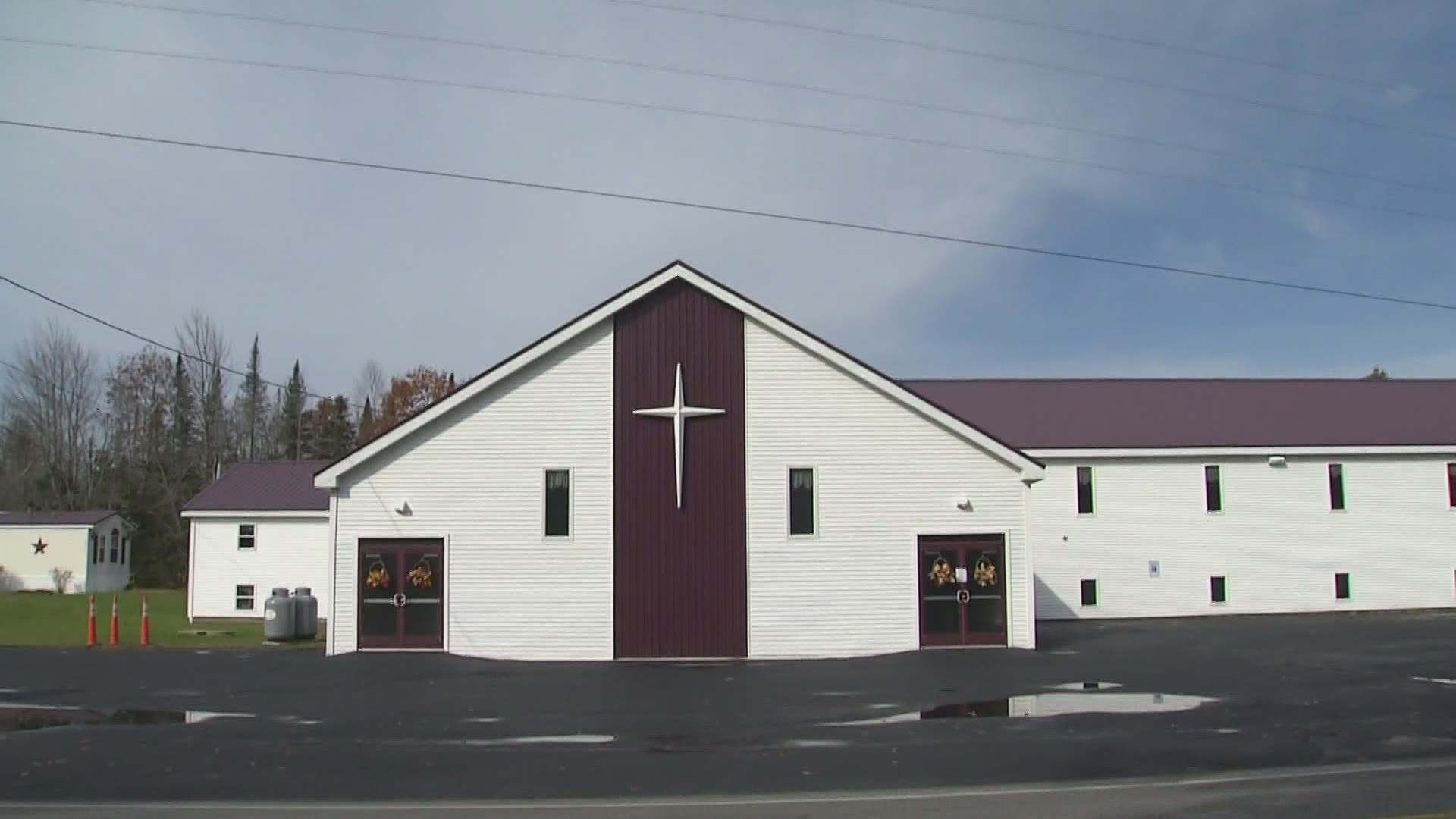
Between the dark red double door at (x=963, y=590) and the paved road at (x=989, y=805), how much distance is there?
535 inches

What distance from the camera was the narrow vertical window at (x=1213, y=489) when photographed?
113ft

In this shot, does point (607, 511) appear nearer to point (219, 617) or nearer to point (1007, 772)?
point (1007, 772)

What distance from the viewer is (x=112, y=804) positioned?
10250 mm

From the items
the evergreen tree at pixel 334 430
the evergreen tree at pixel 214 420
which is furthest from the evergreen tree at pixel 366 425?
the evergreen tree at pixel 214 420

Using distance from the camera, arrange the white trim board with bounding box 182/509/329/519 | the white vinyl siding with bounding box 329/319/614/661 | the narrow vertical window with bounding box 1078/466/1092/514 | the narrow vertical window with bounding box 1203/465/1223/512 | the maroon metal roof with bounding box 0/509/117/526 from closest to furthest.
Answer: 1. the white vinyl siding with bounding box 329/319/614/661
2. the narrow vertical window with bounding box 1078/466/1092/514
3. the narrow vertical window with bounding box 1203/465/1223/512
4. the white trim board with bounding box 182/509/329/519
5. the maroon metal roof with bounding box 0/509/117/526

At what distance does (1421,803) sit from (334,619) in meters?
19.8

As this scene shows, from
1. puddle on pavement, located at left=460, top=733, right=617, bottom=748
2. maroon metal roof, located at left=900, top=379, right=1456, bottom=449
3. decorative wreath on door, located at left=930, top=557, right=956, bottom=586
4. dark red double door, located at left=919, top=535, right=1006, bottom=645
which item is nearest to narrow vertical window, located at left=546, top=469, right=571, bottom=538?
dark red double door, located at left=919, top=535, right=1006, bottom=645

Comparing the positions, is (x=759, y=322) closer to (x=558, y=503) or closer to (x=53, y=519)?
(x=558, y=503)

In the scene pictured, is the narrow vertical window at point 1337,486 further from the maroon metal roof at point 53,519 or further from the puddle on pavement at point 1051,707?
the maroon metal roof at point 53,519

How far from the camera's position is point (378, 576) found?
2414 cm

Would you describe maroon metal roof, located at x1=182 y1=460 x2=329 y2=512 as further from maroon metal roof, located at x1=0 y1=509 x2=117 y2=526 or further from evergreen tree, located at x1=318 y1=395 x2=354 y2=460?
evergreen tree, located at x1=318 y1=395 x2=354 y2=460

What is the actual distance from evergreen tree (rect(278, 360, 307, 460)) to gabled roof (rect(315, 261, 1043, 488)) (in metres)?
60.5

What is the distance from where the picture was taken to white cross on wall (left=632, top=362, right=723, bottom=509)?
80.0 ft

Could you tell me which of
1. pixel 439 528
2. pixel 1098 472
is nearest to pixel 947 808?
pixel 439 528
